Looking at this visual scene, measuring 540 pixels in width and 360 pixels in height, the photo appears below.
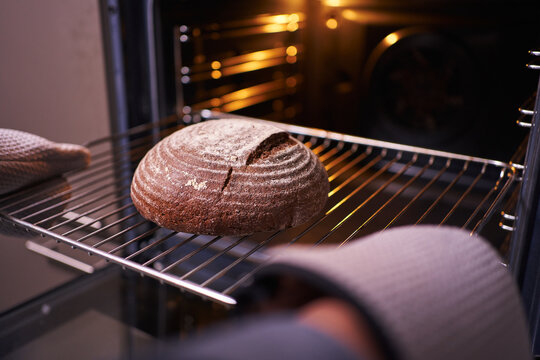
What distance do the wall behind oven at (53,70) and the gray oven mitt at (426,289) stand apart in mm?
756

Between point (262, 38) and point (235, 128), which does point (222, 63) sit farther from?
point (235, 128)

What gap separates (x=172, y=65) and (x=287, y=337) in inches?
38.1

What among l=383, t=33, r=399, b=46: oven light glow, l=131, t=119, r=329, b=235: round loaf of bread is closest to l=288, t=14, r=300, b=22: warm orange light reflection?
l=383, t=33, r=399, b=46: oven light glow

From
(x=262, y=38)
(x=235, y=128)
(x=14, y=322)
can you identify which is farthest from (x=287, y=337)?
(x=262, y=38)

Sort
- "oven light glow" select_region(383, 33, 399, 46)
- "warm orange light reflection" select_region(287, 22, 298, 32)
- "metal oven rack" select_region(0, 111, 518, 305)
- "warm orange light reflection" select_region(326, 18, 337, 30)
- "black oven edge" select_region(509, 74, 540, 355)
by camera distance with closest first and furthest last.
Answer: "black oven edge" select_region(509, 74, 540, 355)
"metal oven rack" select_region(0, 111, 518, 305)
"oven light glow" select_region(383, 33, 399, 46)
"warm orange light reflection" select_region(326, 18, 337, 30)
"warm orange light reflection" select_region(287, 22, 298, 32)

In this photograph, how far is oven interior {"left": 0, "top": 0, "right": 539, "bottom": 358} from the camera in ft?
3.30

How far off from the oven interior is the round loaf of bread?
0.37ft

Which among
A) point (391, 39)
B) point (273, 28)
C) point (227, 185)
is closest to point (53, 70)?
point (227, 185)

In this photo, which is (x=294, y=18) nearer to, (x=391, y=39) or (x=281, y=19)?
(x=281, y=19)

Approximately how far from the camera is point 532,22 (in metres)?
1.14

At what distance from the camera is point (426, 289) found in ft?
1.44

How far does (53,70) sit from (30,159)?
0.22m

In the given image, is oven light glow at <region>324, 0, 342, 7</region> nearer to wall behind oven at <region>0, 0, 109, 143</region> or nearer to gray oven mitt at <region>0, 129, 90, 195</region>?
wall behind oven at <region>0, 0, 109, 143</region>

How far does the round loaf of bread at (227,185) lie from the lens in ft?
2.61
